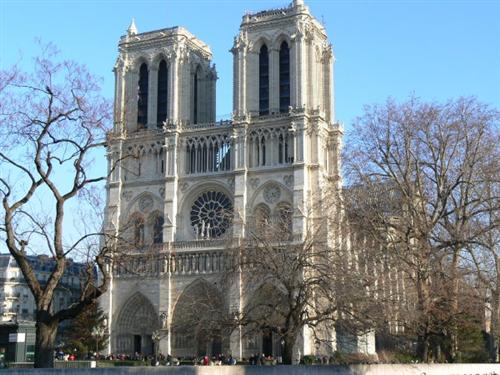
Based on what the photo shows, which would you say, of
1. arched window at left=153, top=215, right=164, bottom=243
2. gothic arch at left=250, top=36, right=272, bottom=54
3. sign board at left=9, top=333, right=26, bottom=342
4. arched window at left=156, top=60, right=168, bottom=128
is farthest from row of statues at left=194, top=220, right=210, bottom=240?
sign board at left=9, top=333, right=26, bottom=342

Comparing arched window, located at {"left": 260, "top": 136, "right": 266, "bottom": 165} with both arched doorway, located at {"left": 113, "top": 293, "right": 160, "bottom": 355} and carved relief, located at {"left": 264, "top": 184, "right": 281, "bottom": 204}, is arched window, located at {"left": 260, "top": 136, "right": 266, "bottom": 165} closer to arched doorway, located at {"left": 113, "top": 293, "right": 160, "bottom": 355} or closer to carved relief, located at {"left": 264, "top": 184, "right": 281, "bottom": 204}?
carved relief, located at {"left": 264, "top": 184, "right": 281, "bottom": 204}

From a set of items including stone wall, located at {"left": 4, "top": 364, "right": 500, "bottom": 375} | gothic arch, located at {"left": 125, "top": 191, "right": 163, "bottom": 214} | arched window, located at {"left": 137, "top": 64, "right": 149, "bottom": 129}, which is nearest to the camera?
stone wall, located at {"left": 4, "top": 364, "right": 500, "bottom": 375}

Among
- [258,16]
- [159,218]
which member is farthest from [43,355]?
[258,16]

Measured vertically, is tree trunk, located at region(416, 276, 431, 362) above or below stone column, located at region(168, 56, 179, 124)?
below

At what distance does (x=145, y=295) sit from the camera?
62.7 meters

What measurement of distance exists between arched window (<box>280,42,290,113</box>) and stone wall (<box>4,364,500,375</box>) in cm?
3691

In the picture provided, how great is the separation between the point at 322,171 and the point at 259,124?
20.7 ft

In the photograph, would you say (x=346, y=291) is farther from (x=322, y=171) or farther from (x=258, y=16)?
(x=258, y=16)

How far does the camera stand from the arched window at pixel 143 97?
68188 millimetres

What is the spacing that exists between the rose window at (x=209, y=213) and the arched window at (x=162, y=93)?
338 inches

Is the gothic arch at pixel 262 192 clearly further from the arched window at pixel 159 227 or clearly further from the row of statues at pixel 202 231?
the arched window at pixel 159 227

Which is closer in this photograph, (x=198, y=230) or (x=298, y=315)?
(x=298, y=315)

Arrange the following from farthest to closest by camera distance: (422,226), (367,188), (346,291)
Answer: (367,188) < (422,226) < (346,291)

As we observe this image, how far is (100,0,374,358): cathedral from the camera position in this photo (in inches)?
2367
